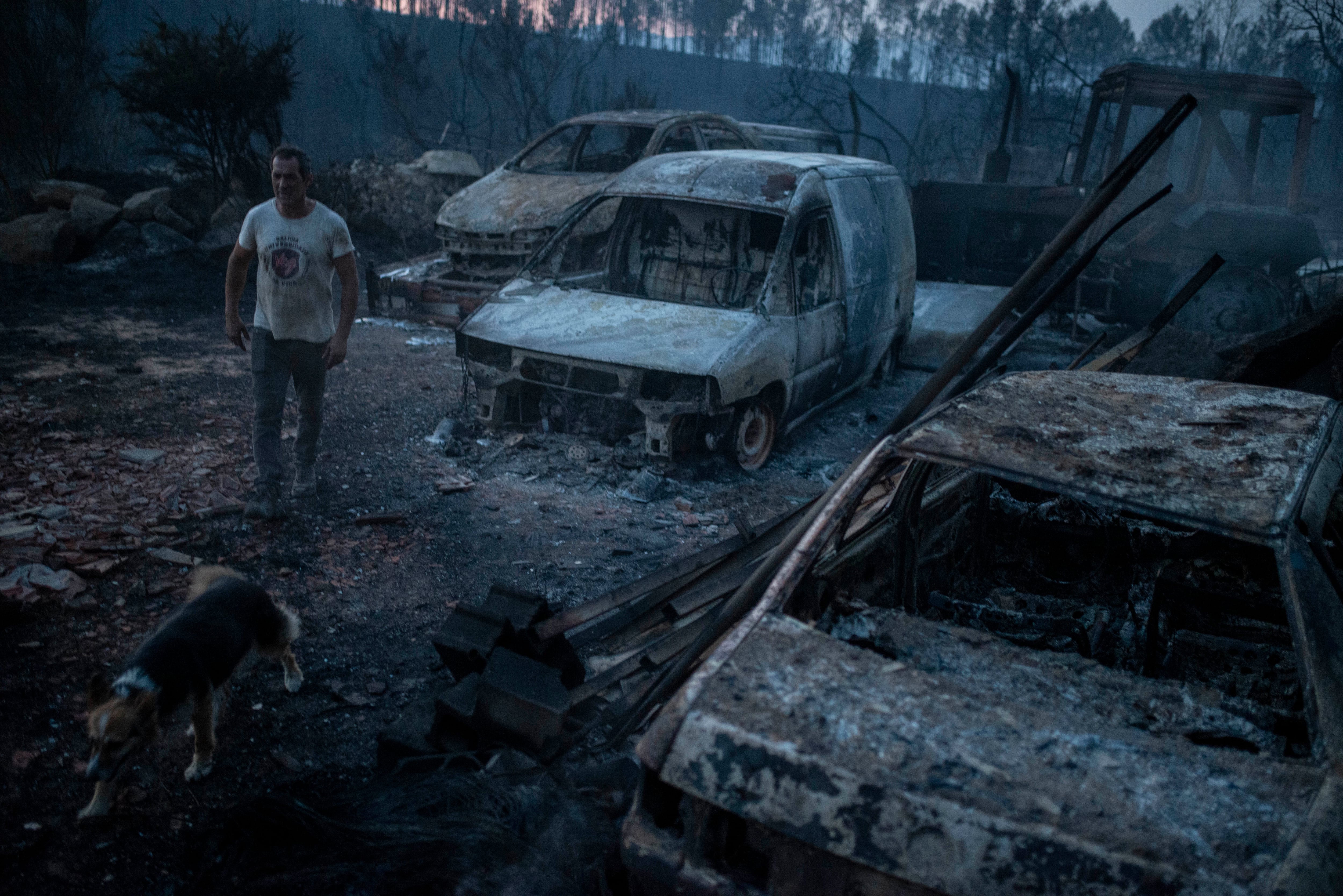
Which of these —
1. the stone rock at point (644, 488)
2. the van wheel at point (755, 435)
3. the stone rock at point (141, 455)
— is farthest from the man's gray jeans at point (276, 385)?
the van wheel at point (755, 435)

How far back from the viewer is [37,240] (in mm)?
10992

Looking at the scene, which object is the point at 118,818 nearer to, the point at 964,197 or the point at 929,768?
the point at 929,768

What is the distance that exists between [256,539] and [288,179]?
1.93m

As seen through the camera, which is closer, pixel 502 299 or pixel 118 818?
pixel 118 818

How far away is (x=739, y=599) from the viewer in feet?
9.61

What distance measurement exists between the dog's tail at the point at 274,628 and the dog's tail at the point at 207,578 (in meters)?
0.17

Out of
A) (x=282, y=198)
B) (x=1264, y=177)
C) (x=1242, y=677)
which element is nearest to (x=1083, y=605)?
(x=1242, y=677)

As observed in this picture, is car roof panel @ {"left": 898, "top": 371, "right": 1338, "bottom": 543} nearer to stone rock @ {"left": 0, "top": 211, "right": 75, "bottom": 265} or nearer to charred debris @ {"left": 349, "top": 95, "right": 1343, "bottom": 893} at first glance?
charred debris @ {"left": 349, "top": 95, "right": 1343, "bottom": 893}

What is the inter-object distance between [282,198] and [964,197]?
9.74 m

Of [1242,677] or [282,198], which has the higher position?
[282,198]

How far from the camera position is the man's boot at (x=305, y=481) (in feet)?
17.0

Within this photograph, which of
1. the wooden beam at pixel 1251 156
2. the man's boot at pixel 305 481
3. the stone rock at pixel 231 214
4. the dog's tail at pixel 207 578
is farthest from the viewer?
the stone rock at pixel 231 214

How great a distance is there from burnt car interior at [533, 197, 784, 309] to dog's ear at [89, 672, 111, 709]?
14.8 feet

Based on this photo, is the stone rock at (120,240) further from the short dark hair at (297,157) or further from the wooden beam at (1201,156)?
the wooden beam at (1201,156)
